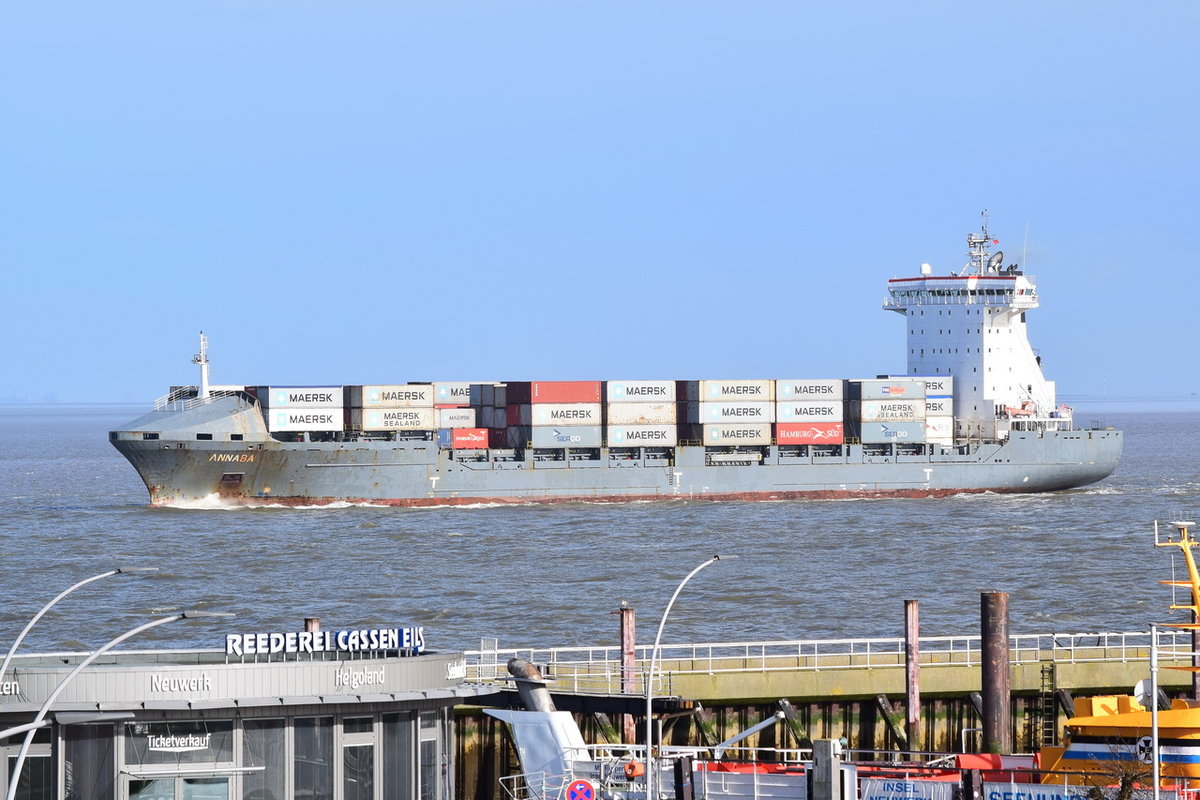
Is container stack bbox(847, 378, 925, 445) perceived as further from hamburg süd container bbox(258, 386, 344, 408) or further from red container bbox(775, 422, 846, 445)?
hamburg süd container bbox(258, 386, 344, 408)

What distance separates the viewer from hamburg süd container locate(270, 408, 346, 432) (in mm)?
76000

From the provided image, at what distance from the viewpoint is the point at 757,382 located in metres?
81.4

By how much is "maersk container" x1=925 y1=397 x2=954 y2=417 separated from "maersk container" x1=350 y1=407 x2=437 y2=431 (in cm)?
2309

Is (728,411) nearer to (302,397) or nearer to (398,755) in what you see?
(302,397)

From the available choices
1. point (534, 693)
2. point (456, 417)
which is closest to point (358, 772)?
point (534, 693)

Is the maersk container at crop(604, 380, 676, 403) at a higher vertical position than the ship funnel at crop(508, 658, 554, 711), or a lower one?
higher

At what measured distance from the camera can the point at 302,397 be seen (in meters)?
76.7

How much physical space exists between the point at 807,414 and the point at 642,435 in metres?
7.65

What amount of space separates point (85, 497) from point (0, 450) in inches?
3915

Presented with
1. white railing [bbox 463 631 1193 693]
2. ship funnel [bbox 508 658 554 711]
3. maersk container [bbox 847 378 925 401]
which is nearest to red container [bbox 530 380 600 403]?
maersk container [bbox 847 378 925 401]

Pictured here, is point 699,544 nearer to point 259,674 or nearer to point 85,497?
point 85,497

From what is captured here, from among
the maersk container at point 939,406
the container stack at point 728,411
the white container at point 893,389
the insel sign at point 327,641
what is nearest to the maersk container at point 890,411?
the white container at point 893,389

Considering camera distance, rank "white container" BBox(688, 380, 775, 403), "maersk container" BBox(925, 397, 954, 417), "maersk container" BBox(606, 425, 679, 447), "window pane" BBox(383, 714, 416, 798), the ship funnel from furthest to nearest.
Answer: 1. "maersk container" BBox(925, 397, 954, 417)
2. "white container" BBox(688, 380, 775, 403)
3. "maersk container" BBox(606, 425, 679, 447)
4. the ship funnel
5. "window pane" BBox(383, 714, 416, 798)

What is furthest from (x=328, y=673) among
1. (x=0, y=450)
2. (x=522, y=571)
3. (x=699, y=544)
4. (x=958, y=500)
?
(x=0, y=450)
